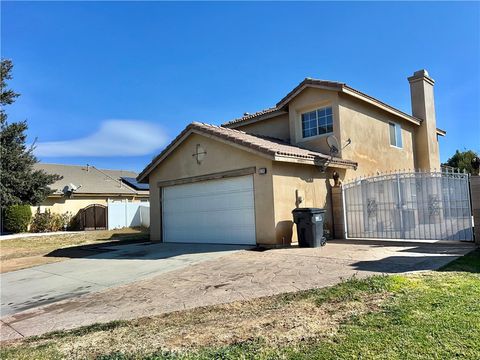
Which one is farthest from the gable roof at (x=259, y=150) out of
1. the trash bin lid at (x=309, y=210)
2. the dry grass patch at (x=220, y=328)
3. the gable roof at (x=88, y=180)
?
the gable roof at (x=88, y=180)

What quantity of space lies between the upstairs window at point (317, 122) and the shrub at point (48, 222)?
2108 centimetres

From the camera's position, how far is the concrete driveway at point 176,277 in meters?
6.64

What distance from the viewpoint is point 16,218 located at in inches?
1030

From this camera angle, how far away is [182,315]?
5.85 m

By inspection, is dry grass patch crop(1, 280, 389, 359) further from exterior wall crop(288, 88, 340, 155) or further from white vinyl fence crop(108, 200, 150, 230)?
white vinyl fence crop(108, 200, 150, 230)

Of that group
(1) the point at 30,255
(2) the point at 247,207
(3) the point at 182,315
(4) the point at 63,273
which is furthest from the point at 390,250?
(1) the point at 30,255

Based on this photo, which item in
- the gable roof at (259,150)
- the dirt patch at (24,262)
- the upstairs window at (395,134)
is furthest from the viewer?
the upstairs window at (395,134)

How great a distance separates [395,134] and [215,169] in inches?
417

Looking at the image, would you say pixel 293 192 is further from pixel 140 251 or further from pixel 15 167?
pixel 15 167

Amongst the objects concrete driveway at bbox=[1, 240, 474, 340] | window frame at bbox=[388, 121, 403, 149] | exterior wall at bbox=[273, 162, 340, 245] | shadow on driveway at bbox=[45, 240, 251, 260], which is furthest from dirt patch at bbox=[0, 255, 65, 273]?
window frame at bbox=[388, 121, 403, 149]

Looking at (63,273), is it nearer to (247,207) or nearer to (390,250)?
(247,207)

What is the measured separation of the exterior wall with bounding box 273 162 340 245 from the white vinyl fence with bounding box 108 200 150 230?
1876 centimetres

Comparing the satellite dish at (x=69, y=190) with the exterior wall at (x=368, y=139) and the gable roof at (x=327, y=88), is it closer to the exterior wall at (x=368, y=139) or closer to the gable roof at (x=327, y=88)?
the gable roof at (x=327, y=88)

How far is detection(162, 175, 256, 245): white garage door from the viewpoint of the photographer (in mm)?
13477
